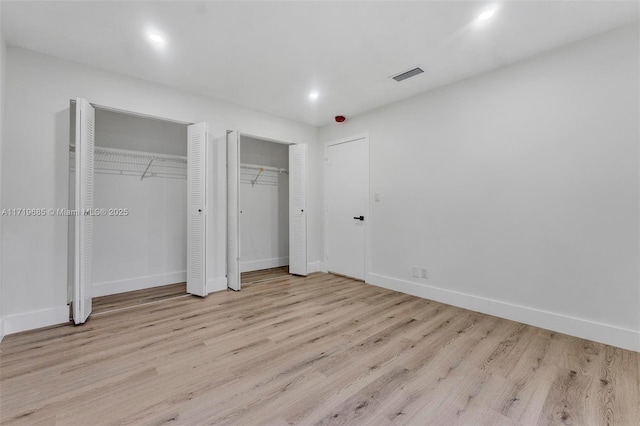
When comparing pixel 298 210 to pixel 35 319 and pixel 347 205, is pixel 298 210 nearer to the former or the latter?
pixel 347 205

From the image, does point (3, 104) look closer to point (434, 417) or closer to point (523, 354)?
point (434, 417)

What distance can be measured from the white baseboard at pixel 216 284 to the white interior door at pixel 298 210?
47.1 inches

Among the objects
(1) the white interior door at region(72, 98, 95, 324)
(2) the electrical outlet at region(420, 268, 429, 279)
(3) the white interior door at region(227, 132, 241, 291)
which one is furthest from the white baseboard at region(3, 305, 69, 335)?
(2) the electrical outlet at region(420, 268, 429, 279)

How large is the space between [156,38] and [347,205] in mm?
3160

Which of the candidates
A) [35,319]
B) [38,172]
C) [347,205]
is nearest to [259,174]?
[347,205]

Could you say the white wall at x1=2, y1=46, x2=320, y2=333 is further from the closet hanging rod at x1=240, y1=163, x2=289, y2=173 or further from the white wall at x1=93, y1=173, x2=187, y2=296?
the closet hanging rod at x1=240, y1=163, x2=289, y2=173

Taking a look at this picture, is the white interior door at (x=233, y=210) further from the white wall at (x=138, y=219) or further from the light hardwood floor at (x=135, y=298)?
the white wall at (x=138, y=219)

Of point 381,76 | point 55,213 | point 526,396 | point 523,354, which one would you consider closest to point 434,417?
point 526,396

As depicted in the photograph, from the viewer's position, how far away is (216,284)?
3.87 meters

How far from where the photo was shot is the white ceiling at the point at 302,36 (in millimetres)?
2158

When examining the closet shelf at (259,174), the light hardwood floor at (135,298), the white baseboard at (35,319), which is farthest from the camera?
the closet shelf at (259,174)

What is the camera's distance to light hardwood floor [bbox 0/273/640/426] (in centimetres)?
158

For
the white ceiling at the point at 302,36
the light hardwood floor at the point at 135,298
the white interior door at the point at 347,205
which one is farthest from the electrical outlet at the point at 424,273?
the light hardwood floor at the point at 135,298

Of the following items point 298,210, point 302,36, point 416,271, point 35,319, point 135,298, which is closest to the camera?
point 302,36
